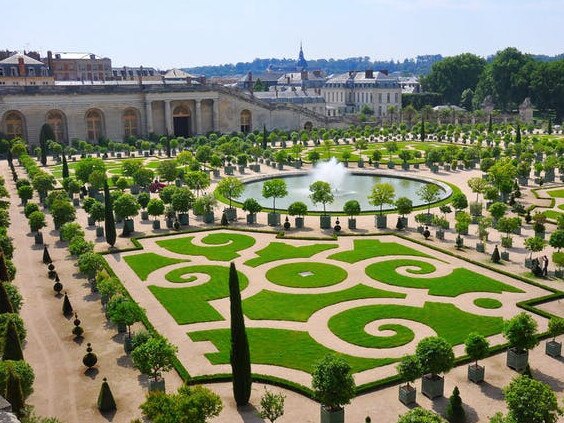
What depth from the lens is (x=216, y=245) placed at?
4759cm

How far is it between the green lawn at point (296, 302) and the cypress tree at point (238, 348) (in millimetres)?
8785

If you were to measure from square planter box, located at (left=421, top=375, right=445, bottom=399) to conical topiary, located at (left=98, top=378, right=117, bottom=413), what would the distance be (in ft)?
42.7

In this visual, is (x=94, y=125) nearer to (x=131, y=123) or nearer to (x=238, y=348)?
(x=131, y=123)

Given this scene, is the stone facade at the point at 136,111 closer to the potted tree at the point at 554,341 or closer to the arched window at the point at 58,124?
the arched window at the point at 58,124

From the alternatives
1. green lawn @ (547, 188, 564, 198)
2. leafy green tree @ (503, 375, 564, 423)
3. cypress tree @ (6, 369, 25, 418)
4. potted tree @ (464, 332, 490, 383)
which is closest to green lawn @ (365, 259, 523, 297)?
potted tree @ (464, 332, 490, 383)

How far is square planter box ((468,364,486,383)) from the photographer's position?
2638cm

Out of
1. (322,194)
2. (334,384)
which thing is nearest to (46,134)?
(322,194)

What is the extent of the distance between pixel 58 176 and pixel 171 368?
2425 inches

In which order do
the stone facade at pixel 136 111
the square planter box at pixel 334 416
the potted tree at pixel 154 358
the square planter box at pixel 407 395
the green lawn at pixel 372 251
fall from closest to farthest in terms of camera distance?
the square planter box at pixel 334 416 < the square planter box at pixel 407 395 < the potted tree at pixel 154 358 < the green lawn at pixel 372 251 < the stone facade at pixel 136 111

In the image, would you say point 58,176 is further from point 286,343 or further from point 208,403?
point 208,403

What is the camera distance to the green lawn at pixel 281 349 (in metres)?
28.1

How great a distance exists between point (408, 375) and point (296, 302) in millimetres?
11904

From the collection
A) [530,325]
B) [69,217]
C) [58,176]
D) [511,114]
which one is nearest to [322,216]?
[69,217]

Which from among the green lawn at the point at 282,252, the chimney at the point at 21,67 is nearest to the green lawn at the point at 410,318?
the green lawn at the point at 282,252
